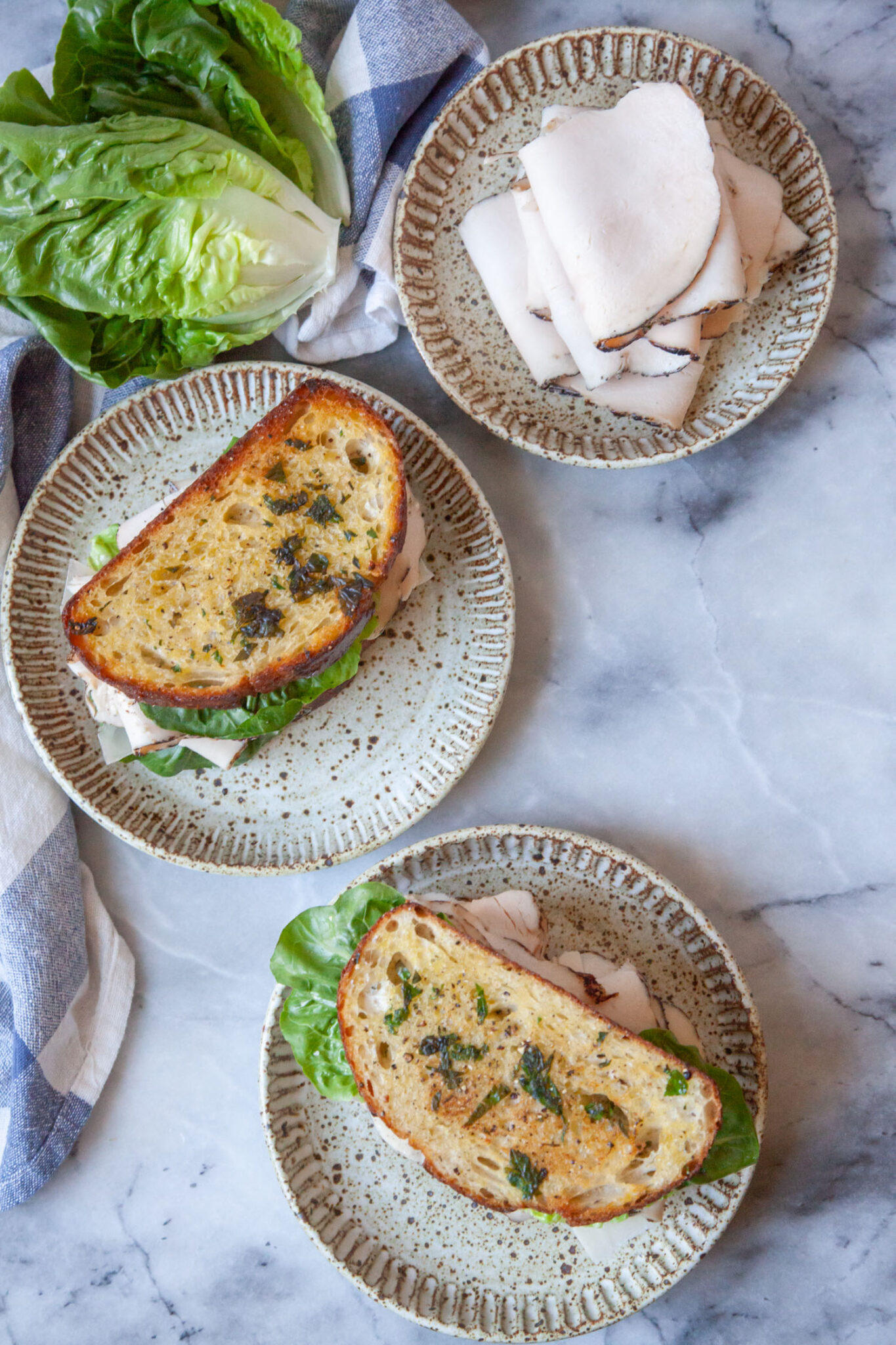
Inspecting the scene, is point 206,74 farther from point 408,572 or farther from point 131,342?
point 408,572

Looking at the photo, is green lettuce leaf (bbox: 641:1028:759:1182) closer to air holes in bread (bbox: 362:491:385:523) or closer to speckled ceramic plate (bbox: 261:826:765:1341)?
speckled ceramic plate (bbox: 261:826:765:1341)

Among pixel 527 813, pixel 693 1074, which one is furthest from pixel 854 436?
pixel 693 1074

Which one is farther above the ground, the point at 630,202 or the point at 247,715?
the point at 630,202

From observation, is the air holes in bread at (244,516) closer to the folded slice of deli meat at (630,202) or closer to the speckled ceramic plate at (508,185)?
A: the speckled ceramic plate at (508,185)

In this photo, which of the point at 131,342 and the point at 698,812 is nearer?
the point at 131,342

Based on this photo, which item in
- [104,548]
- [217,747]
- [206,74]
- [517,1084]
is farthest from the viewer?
[104,548]

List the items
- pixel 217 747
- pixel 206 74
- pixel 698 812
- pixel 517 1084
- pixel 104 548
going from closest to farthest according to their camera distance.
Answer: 1. pixel 517 1084
2. pixel 206 74
3. pixel 217 747
4. pixel 104 548
5. pixel 698 812

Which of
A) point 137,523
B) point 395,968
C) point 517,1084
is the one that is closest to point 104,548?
point 137,523
